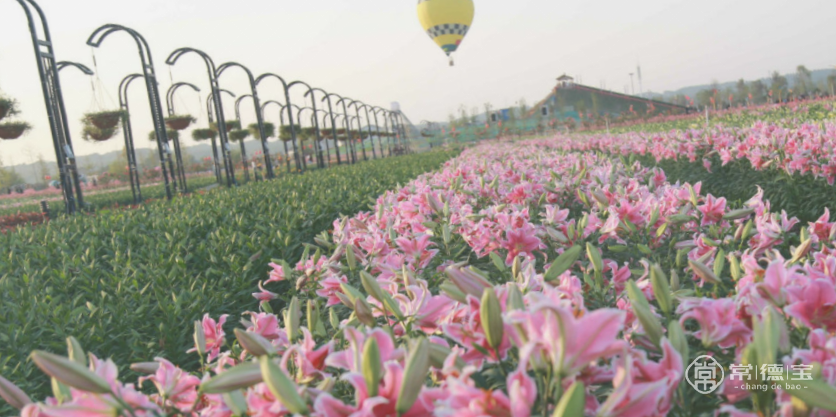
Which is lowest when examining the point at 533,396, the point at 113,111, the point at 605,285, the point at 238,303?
the point at 238,303

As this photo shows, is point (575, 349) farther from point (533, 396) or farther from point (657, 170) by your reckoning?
point (657, 170)

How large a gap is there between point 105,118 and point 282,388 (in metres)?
11.0

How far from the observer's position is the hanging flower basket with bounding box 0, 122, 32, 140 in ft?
31.7

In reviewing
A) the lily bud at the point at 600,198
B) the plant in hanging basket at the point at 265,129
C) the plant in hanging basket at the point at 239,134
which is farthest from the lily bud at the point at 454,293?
the plant in hanging basket at the point at 265,129

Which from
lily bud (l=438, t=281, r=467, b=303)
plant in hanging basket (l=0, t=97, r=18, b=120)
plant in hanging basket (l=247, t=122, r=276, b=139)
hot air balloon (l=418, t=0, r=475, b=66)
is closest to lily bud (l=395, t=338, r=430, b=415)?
lily bud (l=438, t=281, r=467, b=303)

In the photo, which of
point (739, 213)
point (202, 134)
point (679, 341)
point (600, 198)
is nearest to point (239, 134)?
point (202, 134)

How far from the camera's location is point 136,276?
9.55ft

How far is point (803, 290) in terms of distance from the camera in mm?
876

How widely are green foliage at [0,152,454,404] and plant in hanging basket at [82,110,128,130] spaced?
5511mm

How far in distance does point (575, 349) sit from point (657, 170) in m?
2.93

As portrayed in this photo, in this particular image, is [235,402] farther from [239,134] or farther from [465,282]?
[239,134]

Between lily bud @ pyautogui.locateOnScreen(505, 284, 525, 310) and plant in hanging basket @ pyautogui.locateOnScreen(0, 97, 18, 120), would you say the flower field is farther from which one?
plant in hanging basket @ pyautogui.locateOnScreen(0, 97, 18, 120)

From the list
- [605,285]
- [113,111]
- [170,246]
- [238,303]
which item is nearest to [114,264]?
[170,246]

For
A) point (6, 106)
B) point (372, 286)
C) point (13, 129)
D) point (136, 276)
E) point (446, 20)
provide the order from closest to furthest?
point (372, 286) → point (136, 276) → point (6, 106) → point (13, 129) → point (446, 20)
